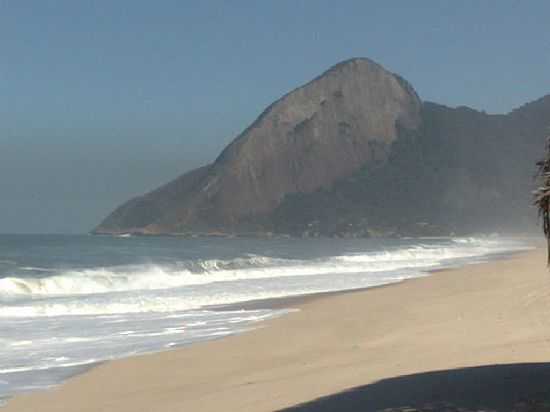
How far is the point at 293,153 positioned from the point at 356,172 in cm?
1121

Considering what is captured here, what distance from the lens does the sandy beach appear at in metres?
Result: 8.17

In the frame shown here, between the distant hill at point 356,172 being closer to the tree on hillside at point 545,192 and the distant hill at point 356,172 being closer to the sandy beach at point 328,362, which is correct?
the sandy beach at point 328,362

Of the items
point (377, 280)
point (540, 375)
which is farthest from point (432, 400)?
point (377, 280)

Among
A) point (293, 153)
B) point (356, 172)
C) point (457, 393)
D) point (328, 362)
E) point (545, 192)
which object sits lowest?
point (328, 362)

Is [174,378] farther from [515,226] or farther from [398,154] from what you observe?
[398,154]

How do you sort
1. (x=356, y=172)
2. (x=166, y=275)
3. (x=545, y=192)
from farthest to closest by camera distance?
(x=356, y=172)
(x=166, y=275)
(x=545, y=192)

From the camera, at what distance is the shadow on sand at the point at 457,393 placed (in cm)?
629

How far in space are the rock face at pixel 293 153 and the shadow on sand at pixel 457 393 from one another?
125389 millimetres

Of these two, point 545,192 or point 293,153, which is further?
point 293,153

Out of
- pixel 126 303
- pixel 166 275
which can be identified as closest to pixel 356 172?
pixel 166 275

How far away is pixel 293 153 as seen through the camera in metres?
144

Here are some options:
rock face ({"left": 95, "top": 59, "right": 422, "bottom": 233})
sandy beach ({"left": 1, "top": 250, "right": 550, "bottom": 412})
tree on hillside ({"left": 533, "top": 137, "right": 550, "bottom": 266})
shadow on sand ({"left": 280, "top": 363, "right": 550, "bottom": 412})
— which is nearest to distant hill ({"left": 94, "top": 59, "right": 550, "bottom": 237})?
rock face ({"left": 95, "top": 59, "right": 422, "bottom": 233})

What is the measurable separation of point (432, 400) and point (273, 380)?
3.45m

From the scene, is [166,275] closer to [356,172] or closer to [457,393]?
[457,393]
